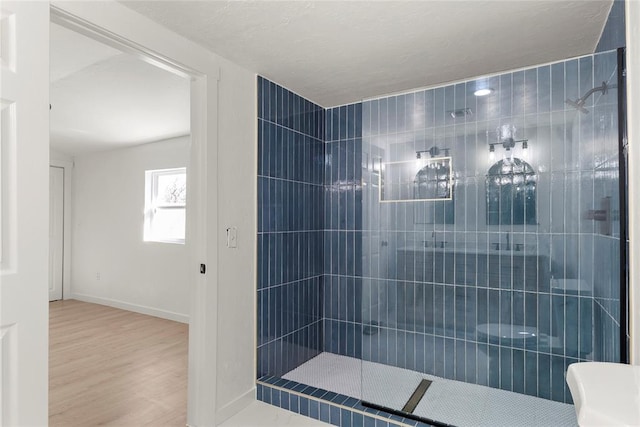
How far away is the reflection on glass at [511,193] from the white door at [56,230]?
584 cm

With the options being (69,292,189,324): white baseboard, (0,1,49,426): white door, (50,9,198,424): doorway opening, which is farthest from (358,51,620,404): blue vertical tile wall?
(69,292,189,324): white baseboard

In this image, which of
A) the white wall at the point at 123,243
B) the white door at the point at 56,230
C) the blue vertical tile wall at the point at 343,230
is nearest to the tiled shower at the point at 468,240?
the blue vertical tile wall at the point at 343,230

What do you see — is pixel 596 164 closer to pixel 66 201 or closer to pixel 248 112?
pixel 248 112

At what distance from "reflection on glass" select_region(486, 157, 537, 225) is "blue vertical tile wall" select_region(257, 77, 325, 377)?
137 cm

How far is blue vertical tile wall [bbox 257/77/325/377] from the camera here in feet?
8.48

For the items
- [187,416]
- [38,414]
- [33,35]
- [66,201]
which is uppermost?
[33,35]

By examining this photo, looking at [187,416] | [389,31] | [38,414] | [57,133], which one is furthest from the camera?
[57,133]

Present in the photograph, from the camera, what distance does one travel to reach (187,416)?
2.22m

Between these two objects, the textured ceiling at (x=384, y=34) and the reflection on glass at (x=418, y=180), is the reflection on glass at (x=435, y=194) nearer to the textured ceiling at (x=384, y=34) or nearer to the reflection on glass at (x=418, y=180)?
the reflection on glass at (x=418, y=180)

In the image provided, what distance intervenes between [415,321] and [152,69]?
2532mm

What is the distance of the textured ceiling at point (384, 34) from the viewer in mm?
1714

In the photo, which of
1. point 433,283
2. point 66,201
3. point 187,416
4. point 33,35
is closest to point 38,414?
point 187,416

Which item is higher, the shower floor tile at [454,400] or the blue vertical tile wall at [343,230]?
the blue vertical tile wall at [343,230]

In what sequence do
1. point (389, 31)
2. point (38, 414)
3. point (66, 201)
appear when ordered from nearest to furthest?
point (38, 414)
point (389, 31)
point (66, 201)
